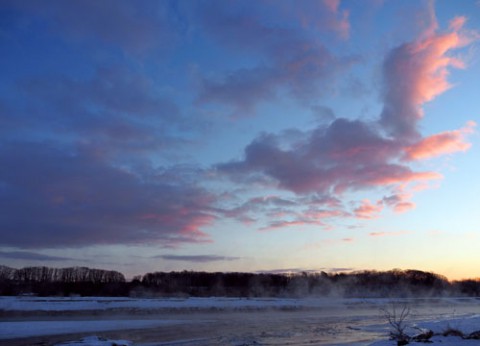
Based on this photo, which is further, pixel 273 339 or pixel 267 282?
pixel 267 282

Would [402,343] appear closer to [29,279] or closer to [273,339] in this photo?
[273,339]

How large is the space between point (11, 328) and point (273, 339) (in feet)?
56.9

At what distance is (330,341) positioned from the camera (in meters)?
23.3

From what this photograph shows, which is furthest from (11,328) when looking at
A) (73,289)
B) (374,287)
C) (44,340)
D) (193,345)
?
(374,287)

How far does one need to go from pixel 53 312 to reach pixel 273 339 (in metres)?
30.7

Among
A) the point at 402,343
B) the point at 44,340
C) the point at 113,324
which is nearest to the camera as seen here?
the point at 402,343

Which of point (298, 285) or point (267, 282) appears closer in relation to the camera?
point (298, 285)

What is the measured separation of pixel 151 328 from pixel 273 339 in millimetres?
10278

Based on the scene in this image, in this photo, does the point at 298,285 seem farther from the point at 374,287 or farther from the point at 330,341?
the point at 330,341

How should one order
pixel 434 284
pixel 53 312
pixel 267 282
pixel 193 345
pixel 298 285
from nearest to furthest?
pixel 193 345
pixel 53 312
pixel 298 285
pixel 267 282
pixel 434 284

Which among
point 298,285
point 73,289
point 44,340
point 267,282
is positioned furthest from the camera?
point 267,282

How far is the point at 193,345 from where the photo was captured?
2150 centimetres

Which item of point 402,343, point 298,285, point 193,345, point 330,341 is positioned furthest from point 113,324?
point 298,285

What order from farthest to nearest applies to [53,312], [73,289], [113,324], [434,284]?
[434,284] < [73,289] < [53,312] < [113,324]
